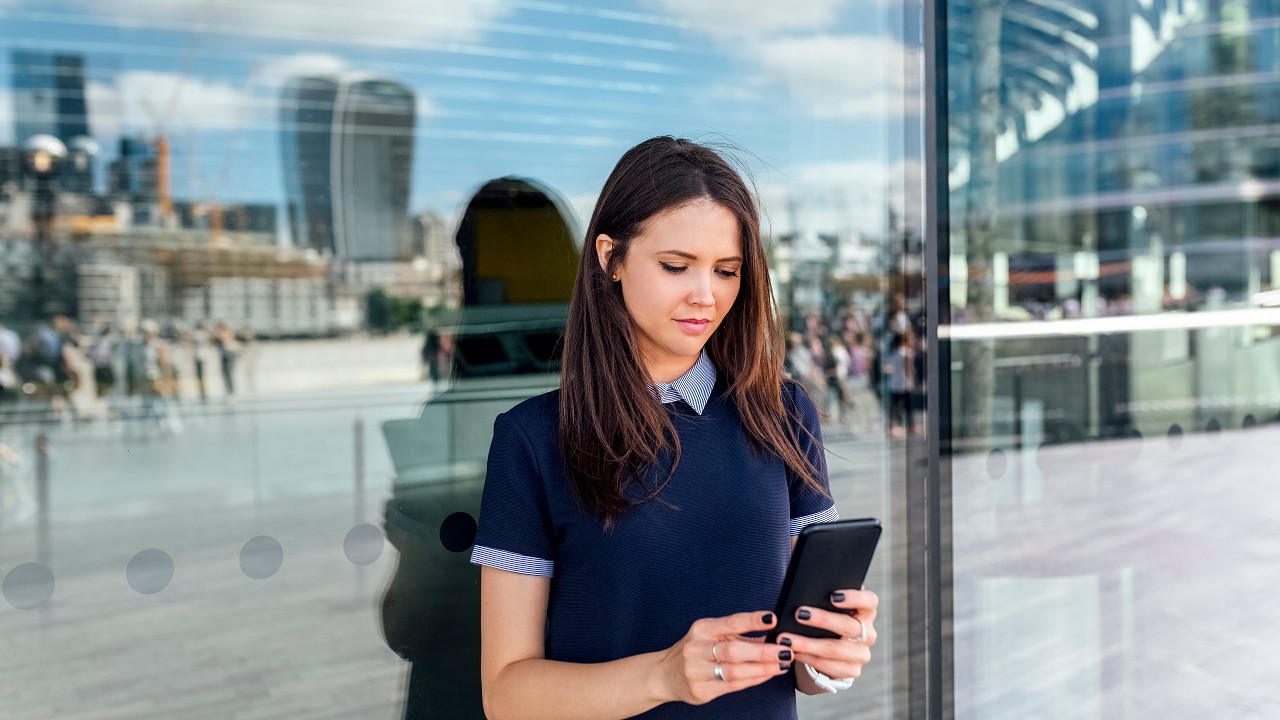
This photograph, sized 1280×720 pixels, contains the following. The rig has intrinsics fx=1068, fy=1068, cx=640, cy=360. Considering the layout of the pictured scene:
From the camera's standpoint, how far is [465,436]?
95.0 inches

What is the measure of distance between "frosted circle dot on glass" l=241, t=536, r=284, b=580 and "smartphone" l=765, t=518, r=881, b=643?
132 cm

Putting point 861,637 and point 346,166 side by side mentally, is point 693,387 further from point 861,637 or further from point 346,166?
point 346,166

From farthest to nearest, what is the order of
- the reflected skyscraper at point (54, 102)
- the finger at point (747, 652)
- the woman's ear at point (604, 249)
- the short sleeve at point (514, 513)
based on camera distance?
the reflected skyscraper at point (54, 102), the woman's ear at point (604, 249), the short sleeve at point (514, 513), the finger at point (747, 652)

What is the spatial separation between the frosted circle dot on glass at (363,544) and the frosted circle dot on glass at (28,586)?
22.2 inches

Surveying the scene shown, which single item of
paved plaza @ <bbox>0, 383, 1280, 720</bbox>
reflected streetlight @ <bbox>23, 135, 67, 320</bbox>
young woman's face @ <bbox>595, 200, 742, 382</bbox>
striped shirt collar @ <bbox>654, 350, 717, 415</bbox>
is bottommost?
paved plaza @ <bbox>0, 383, 1280, 720</bbox>

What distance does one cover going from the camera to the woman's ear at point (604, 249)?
1542 millimetres

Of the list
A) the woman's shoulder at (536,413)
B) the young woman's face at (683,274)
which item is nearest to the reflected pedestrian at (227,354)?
the woman's shoulder at (536,413)

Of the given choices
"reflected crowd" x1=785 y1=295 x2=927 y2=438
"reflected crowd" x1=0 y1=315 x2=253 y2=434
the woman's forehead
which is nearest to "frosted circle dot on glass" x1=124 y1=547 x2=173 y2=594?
"reflected crowd" x1=0 y1=315 x2=253 y2=434

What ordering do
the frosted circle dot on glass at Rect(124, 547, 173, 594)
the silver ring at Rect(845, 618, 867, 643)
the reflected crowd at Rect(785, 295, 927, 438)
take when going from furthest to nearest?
the reflected crowd at Rect(785, 295, 927, 438)
the frosted circle dot on glass at Rect(124, 547, 173, 594)
the silver ring at Rect(845, 618, 867, 643)

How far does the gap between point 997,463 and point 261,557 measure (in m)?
1.98

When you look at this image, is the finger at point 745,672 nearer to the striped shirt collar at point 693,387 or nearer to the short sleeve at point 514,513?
the short sleeve at point 514,513

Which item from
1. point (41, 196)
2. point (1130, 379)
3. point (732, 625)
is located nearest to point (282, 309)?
point (41, 196)

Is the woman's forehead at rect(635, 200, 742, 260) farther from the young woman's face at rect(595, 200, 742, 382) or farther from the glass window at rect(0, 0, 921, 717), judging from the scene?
the glass window at rect(0, 0, 921, 717)

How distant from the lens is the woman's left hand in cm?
128
